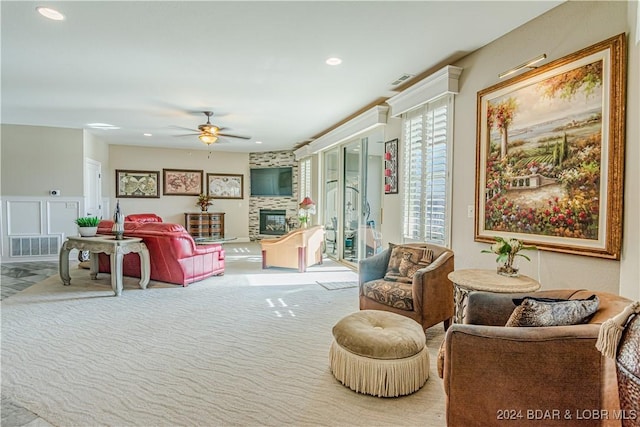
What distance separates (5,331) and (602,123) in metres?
5.18

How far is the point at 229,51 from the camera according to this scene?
330 centimetres

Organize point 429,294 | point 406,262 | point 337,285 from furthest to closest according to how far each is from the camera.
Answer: point 337,285 < point 406,262 < point 429,294

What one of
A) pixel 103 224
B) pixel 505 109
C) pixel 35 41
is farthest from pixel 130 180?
pixel 505 109

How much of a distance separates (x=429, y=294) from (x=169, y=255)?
3.56m

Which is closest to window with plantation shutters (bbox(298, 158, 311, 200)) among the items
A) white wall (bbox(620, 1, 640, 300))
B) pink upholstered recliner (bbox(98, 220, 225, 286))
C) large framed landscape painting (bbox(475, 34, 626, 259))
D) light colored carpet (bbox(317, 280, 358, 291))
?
light colored carpet (bbox(317, 280, 358, 291))

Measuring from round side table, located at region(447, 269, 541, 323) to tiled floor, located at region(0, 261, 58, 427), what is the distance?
269 cm

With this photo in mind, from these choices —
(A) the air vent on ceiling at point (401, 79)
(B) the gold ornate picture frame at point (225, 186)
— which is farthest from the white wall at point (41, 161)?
(A) the air vent on ceiling at point (401, 79)

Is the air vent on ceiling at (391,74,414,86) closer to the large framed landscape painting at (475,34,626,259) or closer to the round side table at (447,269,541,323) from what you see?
the large framed landscape painting at (475,34,626,259)

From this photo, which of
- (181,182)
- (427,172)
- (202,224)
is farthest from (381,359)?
(181,182)

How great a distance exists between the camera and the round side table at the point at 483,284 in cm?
226

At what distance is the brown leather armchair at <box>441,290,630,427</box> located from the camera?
1375mm

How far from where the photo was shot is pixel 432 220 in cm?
388

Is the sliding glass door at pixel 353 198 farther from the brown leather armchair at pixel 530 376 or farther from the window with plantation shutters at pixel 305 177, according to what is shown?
the brown leather armchair at pixel 530 376

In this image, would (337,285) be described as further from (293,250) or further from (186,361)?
(186,361)
